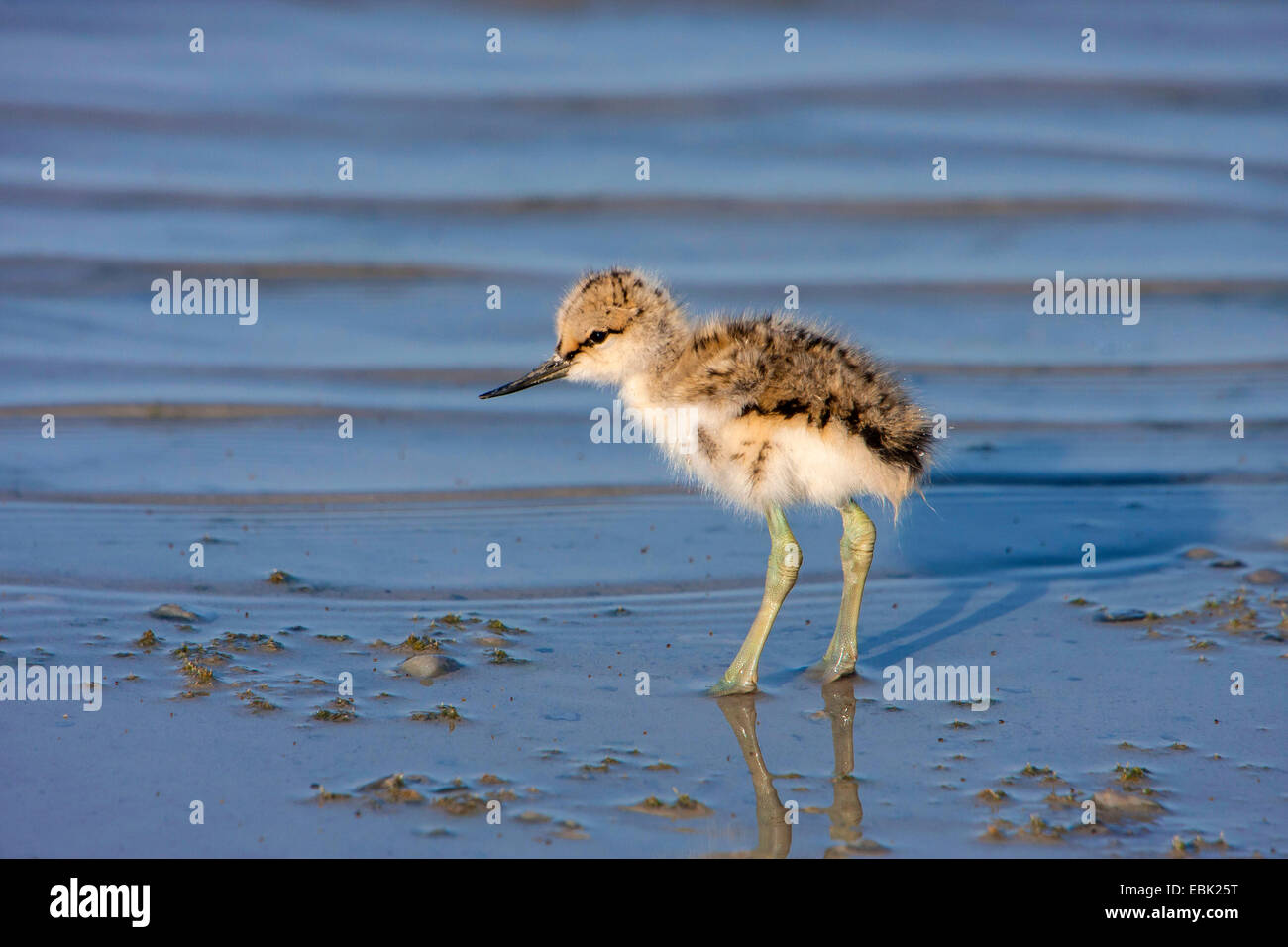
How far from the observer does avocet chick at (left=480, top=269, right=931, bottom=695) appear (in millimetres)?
4211

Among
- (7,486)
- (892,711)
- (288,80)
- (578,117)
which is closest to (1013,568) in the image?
(892,711)

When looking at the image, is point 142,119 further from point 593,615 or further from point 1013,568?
point 1013,568

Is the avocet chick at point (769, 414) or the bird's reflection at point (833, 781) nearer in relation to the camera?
the bird's reflection at point (833, 781)

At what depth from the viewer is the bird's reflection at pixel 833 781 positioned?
11.1ft

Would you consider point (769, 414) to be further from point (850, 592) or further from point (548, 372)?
point (548, 372)

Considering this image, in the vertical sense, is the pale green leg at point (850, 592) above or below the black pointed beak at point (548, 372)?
below

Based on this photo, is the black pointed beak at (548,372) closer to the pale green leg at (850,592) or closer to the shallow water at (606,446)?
the shallow water at (606,446)

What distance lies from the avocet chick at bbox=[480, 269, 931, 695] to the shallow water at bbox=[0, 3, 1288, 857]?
14.4 inches

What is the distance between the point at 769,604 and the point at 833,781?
2.62 feet

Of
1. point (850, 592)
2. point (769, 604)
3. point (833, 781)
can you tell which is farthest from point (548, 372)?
point (833, 781)

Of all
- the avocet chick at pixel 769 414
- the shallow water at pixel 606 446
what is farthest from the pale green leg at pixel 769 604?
the shallow water at pixel 606 446

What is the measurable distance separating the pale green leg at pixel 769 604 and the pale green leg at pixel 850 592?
7.8 inches

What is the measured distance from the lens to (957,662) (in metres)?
4.53
